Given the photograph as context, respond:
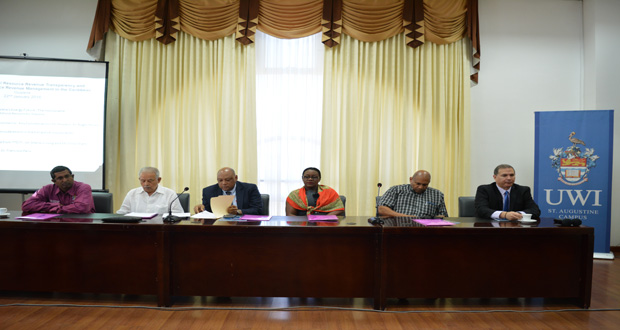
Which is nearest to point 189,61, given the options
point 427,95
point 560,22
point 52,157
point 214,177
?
point 214,177

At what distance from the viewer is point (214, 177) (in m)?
4.61

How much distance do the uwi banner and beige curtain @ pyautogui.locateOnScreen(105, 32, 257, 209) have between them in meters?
3.12

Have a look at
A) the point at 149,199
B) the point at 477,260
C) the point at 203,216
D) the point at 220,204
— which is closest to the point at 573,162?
the point at 477,260

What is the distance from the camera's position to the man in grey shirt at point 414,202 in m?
3.47

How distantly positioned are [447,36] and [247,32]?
220cm

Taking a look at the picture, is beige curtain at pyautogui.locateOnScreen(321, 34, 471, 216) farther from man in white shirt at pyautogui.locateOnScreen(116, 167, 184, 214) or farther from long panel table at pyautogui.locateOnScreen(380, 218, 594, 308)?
long panel table at pyautogui.locateOnScreen(380, 218, 594, 308)

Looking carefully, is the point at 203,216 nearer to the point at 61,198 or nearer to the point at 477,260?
the point at 61,198

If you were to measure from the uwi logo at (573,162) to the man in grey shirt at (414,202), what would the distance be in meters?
1.70

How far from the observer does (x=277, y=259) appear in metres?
2.62

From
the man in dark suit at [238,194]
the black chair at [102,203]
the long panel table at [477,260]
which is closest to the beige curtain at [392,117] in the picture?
the man in dark suit at [238,194]

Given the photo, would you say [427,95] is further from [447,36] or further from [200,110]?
[200,110]

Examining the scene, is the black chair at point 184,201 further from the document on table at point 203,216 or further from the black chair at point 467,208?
the black chair at point 467,208

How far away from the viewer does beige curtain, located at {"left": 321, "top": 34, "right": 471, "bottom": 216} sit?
455 cm

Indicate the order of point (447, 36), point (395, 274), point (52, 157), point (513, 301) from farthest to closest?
point (447, 36) → point (52, 157) → point (513, 301) → point (395, 274)
